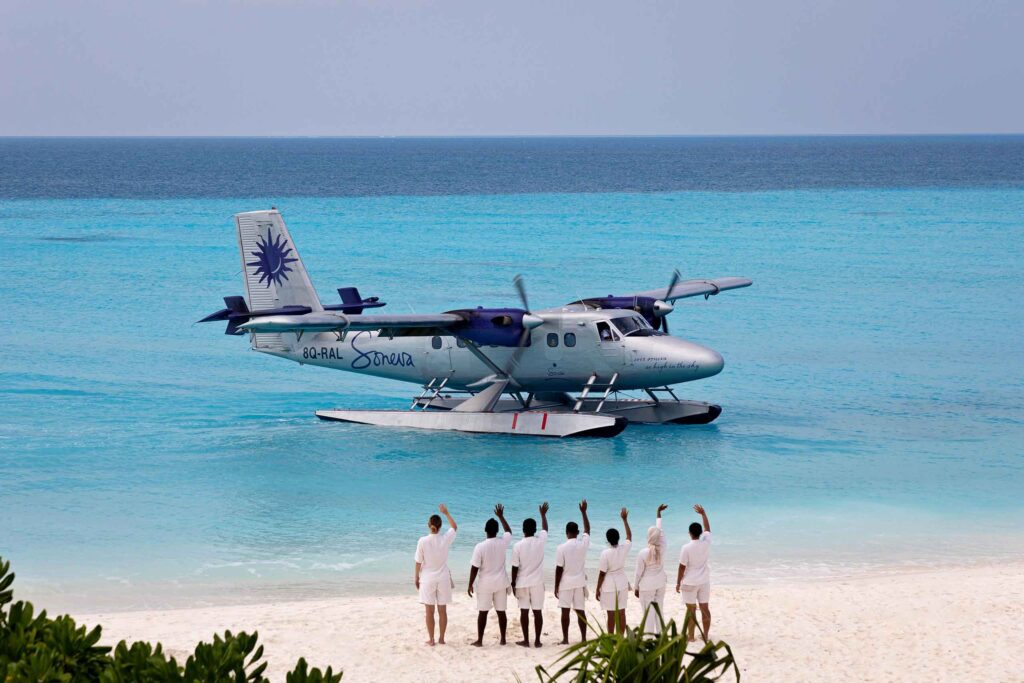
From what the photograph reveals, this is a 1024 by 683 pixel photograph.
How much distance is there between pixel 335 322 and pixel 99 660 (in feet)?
48.4

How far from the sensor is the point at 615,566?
11422 mm

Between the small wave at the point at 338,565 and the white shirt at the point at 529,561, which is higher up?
the small wave at the point at 338,565

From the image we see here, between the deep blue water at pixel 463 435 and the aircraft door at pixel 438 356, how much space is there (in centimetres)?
153

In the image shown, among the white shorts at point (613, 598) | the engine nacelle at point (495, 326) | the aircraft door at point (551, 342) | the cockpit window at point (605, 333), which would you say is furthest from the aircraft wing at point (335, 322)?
the white shorts at point (613, 598)

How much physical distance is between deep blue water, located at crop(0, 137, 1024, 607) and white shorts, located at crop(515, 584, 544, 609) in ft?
12.1

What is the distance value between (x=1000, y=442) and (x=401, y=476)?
10513 mm

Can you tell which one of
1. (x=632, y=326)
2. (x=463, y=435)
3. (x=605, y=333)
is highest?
(x=632, y=326)

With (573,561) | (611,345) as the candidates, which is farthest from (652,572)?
(611,345)

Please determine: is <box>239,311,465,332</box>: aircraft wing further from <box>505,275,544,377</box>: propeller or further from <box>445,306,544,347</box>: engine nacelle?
<box>505,275,544,377</box>: propeller

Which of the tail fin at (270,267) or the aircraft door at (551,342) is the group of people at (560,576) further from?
the tail fin at (270,267)

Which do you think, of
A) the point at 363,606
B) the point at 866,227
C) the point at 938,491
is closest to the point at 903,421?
the point at 938,491

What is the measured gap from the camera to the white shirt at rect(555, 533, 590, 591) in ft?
38.0

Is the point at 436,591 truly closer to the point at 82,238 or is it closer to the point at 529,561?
the point at 529,561

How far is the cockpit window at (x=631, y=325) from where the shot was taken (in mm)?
22531
